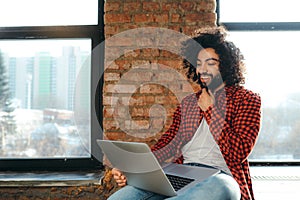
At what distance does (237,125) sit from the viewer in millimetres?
1591

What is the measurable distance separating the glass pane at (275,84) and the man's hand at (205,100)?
1.02 m

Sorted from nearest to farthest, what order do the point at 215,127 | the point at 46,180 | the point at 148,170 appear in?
the point at 148,170
the point at 215,127
the point at 46,180

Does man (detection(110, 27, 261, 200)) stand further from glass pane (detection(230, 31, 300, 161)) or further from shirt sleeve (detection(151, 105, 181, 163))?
glass pane (detection(230, 31, 300, 161))

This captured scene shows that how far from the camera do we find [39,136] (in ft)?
8.50

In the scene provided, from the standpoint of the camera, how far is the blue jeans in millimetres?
1353

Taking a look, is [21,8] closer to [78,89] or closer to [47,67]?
[47,67]

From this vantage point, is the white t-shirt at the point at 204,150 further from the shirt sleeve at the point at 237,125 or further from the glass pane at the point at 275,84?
the glass pane at the point at 275,84

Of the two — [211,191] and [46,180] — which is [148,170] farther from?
[46,180]

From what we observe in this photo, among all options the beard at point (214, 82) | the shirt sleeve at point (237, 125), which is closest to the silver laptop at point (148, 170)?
the shirt sleeve at point (237, 125)

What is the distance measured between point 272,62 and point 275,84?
166 mm

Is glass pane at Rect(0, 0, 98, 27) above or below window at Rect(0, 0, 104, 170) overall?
above

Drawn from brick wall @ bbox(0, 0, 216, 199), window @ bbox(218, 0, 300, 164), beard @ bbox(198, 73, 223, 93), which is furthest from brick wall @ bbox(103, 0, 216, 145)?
beard @ bbox(198, 73, 223, 93)

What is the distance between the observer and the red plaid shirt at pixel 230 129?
1549 millimetres

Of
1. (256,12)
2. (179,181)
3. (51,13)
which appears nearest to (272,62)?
(256,12)
